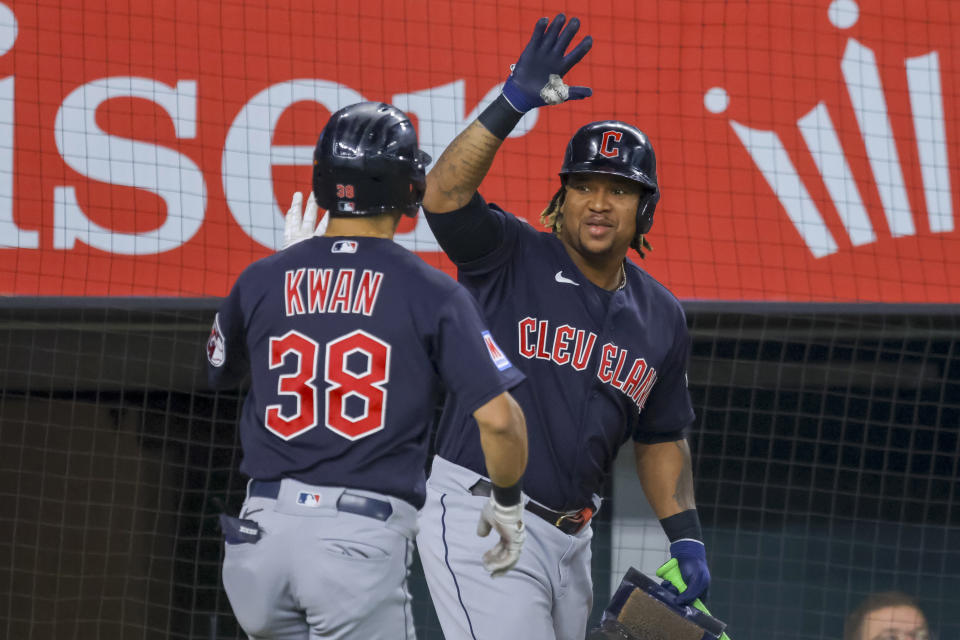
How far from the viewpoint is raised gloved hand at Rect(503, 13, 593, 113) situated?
3355 millimetres

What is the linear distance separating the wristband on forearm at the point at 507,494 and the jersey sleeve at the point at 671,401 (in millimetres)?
989

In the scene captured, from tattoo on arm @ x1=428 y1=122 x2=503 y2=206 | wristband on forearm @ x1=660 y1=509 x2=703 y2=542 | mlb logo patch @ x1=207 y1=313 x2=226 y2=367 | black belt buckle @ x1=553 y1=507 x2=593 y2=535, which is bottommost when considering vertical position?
wristband on forearm @ x1=660 y1=509 x2=703 y2=542

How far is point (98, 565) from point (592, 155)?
3.54m

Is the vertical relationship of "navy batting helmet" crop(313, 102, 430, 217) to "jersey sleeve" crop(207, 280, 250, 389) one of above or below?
above

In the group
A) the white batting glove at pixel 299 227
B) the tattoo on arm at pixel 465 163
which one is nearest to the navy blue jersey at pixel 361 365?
the white batting glove at pixel 299 227

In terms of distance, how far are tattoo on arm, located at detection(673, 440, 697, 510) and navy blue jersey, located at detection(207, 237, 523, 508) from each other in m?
1.28

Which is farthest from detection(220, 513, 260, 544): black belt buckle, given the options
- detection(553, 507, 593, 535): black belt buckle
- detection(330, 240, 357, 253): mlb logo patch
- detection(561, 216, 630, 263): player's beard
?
detection(561, 216, 630, 263): player's beard

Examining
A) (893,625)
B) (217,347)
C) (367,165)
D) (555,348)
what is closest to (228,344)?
(217,347)

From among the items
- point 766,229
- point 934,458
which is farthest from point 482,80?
point 934,458

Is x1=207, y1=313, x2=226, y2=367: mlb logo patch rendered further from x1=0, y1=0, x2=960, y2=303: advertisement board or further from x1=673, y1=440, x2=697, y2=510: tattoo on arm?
x1=0, y1=0, x2=960, y2=303: advertisement board

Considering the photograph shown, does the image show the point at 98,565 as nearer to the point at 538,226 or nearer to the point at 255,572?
the point at 538,226

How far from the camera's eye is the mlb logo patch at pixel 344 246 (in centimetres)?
273

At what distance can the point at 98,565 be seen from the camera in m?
6.18

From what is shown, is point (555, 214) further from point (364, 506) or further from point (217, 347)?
point (364, 506)
